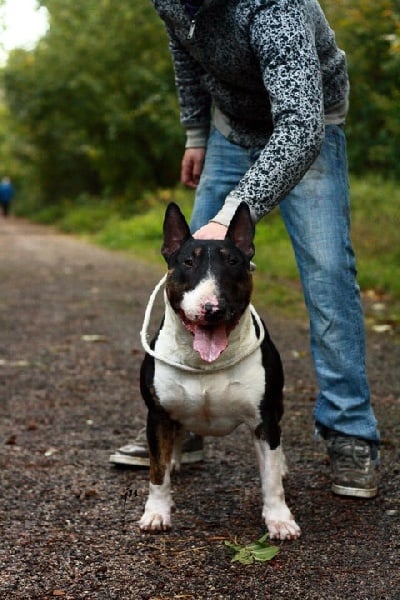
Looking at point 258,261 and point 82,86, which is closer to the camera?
point 258,261

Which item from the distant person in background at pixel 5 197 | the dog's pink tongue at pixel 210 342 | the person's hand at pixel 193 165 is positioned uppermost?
the person's hand at pixel 193 165

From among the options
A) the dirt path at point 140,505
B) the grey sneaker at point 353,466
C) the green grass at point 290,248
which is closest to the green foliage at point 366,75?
the green grass at point 290,248

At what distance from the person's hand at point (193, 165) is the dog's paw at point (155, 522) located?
1.67 m

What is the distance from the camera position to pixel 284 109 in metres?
3.12

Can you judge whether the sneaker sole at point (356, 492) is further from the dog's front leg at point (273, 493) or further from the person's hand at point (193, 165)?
the person's hand at point (193, 165)

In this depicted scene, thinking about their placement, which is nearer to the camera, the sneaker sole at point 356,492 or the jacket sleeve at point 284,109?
the jacket sleeve at point 284,109

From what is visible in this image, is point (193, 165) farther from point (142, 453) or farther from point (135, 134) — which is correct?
point (135, 134)

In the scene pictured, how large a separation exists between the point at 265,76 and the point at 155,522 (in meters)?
1.58

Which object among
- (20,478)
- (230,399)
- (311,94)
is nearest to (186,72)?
Answer: (311,94)

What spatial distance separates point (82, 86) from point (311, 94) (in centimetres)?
2408

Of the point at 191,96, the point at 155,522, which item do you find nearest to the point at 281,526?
the point at 155,522

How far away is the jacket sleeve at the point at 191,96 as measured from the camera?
405cm

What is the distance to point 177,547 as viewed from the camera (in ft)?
10.4

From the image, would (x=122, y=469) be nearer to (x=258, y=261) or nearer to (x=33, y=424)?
(x=33, y=424)
